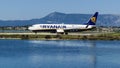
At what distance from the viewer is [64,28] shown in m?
132

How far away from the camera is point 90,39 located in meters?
106

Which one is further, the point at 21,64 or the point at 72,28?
the point at 72,28

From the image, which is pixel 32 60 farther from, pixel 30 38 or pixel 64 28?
pixel 64 28

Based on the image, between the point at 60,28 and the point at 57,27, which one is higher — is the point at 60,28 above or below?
below

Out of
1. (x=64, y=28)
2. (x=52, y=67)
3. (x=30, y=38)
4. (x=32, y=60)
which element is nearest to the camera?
(x=52, y=67)

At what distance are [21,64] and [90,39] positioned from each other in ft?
196

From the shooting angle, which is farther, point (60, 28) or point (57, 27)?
point (57, 27)

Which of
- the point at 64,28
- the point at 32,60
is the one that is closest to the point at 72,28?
the point at 64,28

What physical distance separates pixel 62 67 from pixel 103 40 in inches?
2392

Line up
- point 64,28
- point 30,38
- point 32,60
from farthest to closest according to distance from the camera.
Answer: point 64,28
point 30,38
point 32,60

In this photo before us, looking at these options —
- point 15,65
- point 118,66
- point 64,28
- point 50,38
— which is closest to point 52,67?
point 15,65

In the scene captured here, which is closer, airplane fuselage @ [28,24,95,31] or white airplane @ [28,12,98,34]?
white airplane @ [28,12,98,34]

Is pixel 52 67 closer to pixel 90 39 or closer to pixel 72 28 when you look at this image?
pixel 90 39

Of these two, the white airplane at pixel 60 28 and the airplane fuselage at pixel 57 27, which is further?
the airplane fuselage at pixel 57 27
